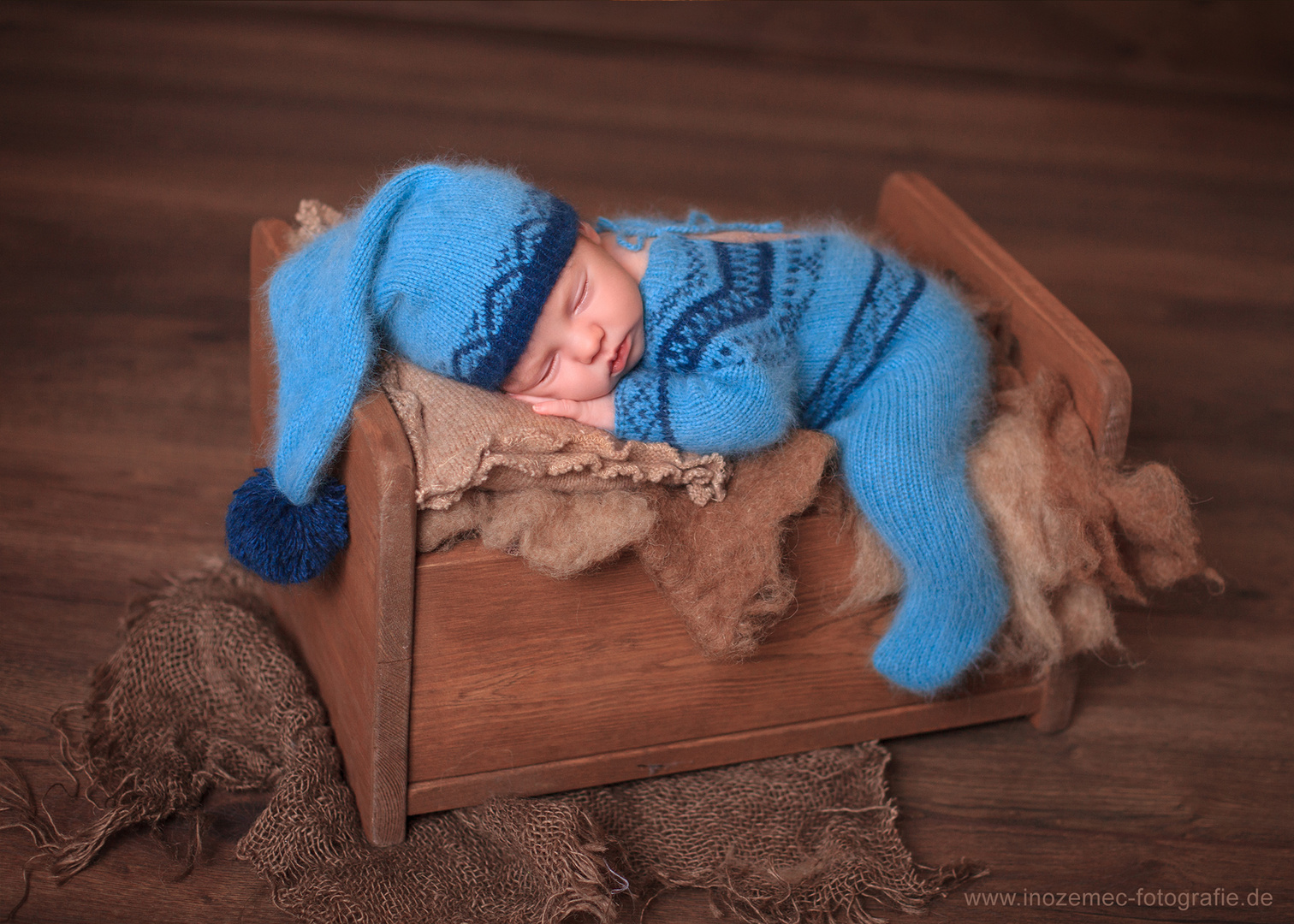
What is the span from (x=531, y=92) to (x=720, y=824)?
2641 millimetres

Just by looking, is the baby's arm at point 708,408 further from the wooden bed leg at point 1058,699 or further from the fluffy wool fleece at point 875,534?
the wooden bed leg at point 1058,699

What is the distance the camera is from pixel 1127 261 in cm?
300

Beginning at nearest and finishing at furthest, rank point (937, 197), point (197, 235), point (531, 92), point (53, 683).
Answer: point (53, 683)
point (937, 197)
point (197, 235)
point (531, 92)

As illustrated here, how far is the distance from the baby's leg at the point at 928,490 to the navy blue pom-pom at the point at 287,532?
55 cm

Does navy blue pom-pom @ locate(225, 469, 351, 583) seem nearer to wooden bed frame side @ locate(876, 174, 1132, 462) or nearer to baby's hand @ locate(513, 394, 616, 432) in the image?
baby's hand @ locate(513, 394, 616, 432)

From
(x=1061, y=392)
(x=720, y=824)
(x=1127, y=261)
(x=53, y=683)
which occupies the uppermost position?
(x=1061, y=392)

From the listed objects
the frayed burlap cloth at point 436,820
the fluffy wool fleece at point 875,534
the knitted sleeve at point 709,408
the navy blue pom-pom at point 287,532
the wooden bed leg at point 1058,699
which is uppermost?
the knitted sleeve at point 709,408

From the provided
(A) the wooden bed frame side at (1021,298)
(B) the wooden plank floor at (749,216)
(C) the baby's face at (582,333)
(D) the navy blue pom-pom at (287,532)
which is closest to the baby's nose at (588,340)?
(C) the baby's face at (582,333)

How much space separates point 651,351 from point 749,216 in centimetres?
171

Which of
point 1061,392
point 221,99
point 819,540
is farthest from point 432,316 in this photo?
point 221,99

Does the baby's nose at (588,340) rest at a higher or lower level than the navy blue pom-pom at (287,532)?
higher

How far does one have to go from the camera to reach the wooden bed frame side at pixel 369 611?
118 centimetres

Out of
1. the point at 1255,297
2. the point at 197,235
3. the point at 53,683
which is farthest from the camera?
the point at 1255,297

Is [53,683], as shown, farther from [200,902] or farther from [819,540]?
[819,540]
